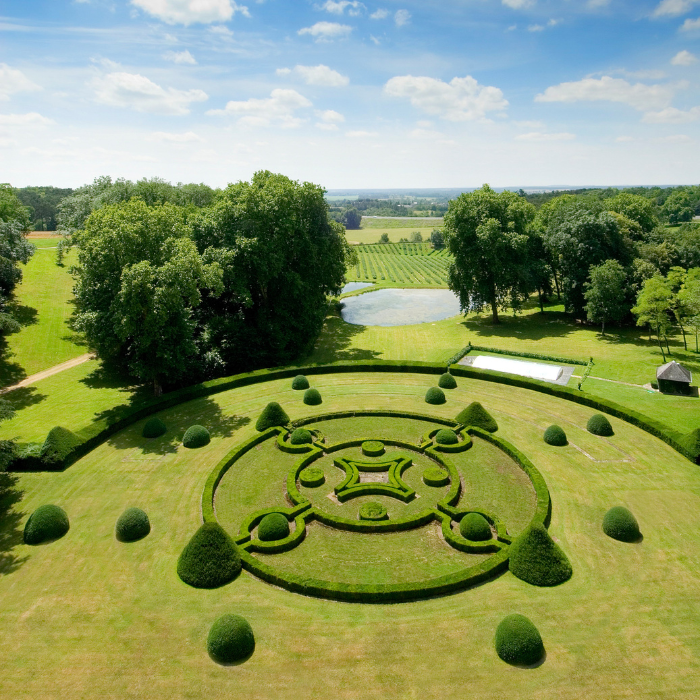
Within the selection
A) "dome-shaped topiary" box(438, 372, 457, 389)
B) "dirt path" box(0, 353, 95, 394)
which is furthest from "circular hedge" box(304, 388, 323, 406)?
"dirt path" box(0, 353, 95, 394)

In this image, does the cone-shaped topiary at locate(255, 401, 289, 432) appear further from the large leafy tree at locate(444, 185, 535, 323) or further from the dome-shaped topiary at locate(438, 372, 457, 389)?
the large leafy tree at locate(444, 185, 535, 323)

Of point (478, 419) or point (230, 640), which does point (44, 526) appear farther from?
point (478, 419)

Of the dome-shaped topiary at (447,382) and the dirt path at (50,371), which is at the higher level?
the dome-shaped topiary at (447,382)

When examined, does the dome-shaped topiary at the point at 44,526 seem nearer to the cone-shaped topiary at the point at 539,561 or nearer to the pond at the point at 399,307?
the cone-shaped topiary at the point at 539,561

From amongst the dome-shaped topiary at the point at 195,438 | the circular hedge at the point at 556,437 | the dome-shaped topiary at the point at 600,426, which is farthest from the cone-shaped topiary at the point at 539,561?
the dome-shaped topiary at the point at 195,438

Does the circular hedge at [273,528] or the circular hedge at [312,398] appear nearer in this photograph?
the circular hedge at [273,528]

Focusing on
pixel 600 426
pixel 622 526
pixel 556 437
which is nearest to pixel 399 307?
pixel 600 426

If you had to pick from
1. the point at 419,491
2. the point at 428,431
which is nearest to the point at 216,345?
the point at 428,431
